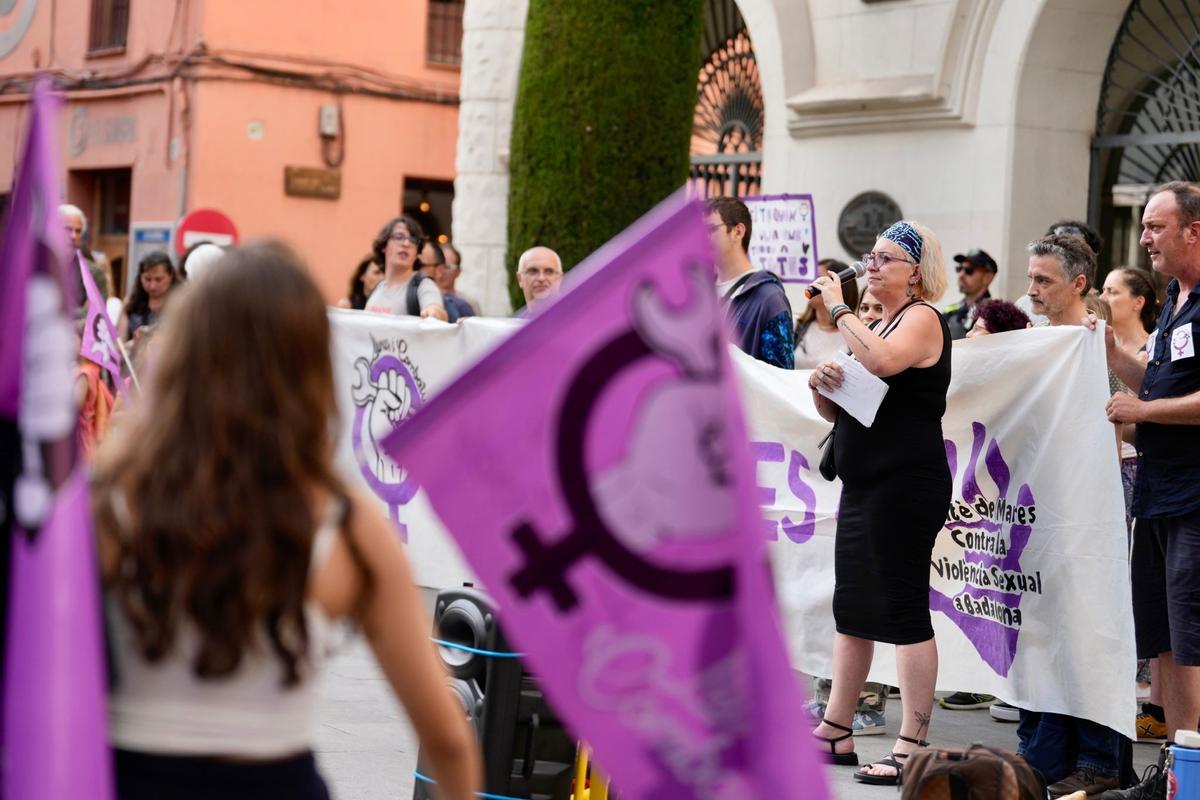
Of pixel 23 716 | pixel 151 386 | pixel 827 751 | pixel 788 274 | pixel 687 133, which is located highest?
pixel 687 133

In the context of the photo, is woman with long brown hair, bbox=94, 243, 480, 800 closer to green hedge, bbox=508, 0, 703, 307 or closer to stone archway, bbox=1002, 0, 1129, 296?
stone archway, bbox=1002, 0, 1129, 296

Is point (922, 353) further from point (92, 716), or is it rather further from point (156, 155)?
point (156, 155)

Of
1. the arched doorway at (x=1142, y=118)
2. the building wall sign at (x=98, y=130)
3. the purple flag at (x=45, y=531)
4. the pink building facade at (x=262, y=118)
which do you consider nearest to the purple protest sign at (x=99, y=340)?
the purple flag at (x=45, y=531)

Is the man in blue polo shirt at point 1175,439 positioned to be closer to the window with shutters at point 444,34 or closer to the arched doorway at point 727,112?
the arched doorway at point 727,112

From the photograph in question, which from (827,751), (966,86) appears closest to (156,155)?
(966,86)

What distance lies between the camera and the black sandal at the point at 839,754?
6.76 metres

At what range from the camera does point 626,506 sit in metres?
2.78

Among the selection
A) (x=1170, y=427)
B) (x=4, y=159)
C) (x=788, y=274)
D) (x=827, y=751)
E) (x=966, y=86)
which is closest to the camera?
(x=1170, y=427)

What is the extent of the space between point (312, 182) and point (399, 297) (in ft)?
63.4

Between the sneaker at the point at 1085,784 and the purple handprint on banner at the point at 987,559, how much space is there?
600 mm

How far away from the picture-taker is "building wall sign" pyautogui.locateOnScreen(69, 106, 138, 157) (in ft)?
96.8

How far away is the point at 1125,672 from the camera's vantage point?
6.43 m

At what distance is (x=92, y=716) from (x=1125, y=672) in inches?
182

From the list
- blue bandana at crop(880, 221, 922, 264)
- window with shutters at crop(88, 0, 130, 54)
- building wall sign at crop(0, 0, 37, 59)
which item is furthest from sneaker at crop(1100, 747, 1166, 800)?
building wall sign at crop(0, 0, 37, 59)
